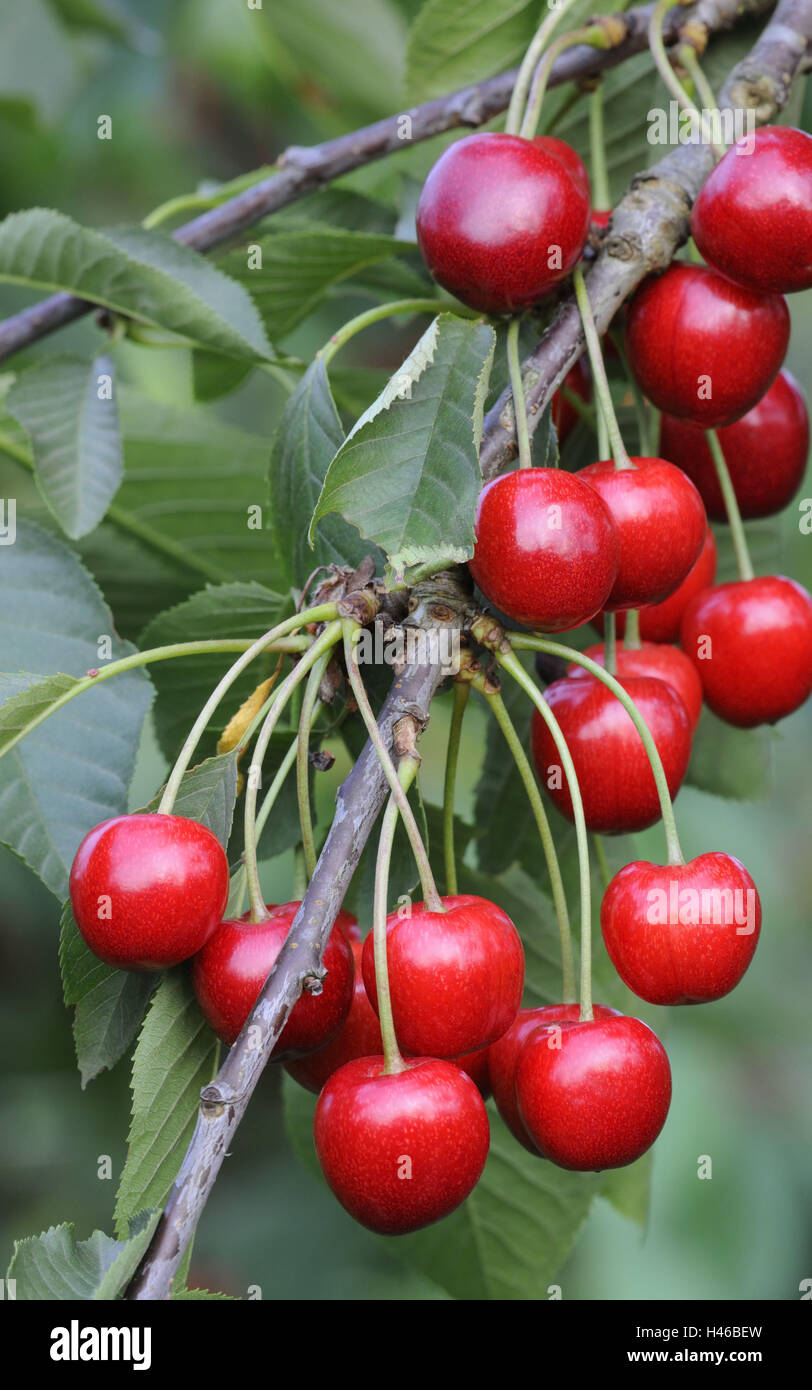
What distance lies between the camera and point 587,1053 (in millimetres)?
891

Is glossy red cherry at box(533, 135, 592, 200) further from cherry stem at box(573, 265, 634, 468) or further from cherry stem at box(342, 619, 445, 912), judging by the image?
cherry stem at box(342, 619, 445, 912)

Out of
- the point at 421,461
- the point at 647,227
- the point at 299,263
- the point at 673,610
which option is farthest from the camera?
the point at 299,263

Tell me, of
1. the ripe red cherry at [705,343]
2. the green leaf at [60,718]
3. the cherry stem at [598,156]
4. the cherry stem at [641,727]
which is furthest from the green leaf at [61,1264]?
the cherry stem at [598,156]

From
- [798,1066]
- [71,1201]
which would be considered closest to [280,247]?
[71,1201]

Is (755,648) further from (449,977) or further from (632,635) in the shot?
(449,977)

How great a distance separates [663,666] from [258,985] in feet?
1.63

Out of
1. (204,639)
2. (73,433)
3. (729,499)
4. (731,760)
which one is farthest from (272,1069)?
(729,499)

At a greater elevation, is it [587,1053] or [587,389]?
[587,389]

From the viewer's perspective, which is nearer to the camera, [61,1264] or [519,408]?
[61,1264]

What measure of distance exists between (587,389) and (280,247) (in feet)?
1.26

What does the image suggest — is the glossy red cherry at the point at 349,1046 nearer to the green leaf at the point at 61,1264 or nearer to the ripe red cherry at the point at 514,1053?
the ripe red cherry at the point at 514,1053

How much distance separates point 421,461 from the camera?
0.94 m
